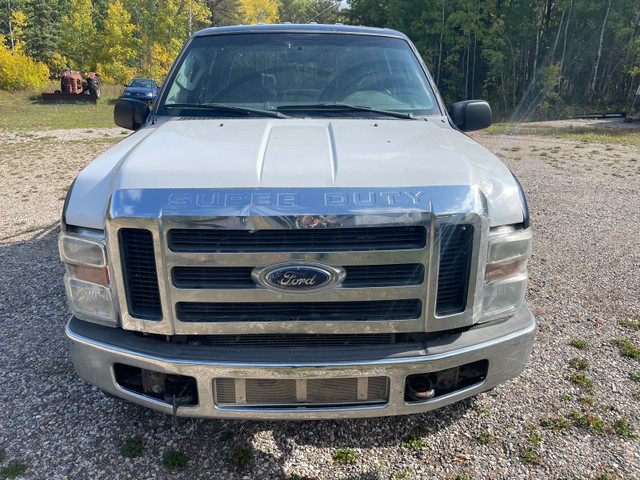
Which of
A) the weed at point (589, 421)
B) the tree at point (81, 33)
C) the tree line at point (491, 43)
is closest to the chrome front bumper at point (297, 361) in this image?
Result: the weed at point (589, 421)

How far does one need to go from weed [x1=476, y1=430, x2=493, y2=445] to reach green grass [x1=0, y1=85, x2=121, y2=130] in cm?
1861

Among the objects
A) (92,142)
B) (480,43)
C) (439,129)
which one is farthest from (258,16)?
(439,129)

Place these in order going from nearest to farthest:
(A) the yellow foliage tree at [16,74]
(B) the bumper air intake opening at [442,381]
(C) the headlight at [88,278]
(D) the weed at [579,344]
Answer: (C) the headlight at [88,278] < (B) the bumper air intake opening at [442,381] < (D) the weed at [579,344] < (A) the yellow foliage tree at [16,74]

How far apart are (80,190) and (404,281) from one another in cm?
155

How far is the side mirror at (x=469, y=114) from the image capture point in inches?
143

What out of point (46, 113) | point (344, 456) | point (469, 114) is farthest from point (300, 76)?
point (46, 113)

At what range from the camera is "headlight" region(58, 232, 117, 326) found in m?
2.18

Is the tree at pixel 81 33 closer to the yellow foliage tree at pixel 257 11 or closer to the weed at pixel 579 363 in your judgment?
the yellow foliage tree at pixel 257 11

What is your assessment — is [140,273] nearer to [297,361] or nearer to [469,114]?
[297,361]

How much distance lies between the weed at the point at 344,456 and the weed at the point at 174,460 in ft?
2.50

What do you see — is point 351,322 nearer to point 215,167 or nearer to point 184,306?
point 184,306

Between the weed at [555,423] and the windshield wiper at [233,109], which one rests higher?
the windshield wiper at [233,109]

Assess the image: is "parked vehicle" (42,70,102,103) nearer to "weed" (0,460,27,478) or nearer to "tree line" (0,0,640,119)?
"tree line" (0,0,640,119)

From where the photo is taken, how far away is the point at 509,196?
91.6 inches
